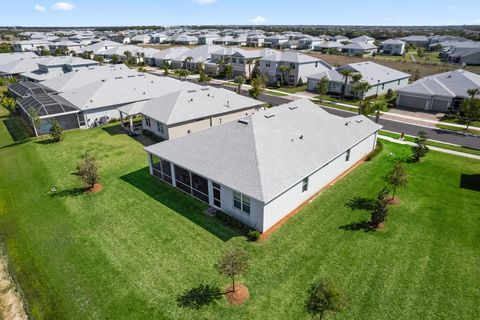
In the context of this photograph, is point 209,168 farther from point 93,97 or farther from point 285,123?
point 93,97

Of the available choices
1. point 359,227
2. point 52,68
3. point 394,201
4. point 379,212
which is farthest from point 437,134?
point 52,68

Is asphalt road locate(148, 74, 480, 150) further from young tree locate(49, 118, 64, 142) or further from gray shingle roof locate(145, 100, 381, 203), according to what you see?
young tree locate(49, 118, 64, 142)

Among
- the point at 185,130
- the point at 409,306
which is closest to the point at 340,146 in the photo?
the point at 409,306

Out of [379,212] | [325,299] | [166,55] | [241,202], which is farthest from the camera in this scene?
[166,55]

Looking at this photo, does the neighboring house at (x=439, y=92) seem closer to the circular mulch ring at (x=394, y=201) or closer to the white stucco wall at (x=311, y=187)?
the white stucco wall at (x=311, y=187)

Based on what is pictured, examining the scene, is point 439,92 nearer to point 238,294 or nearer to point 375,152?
point 375,152

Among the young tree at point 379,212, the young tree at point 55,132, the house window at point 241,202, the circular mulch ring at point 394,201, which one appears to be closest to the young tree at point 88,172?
the house window at point 241,202
